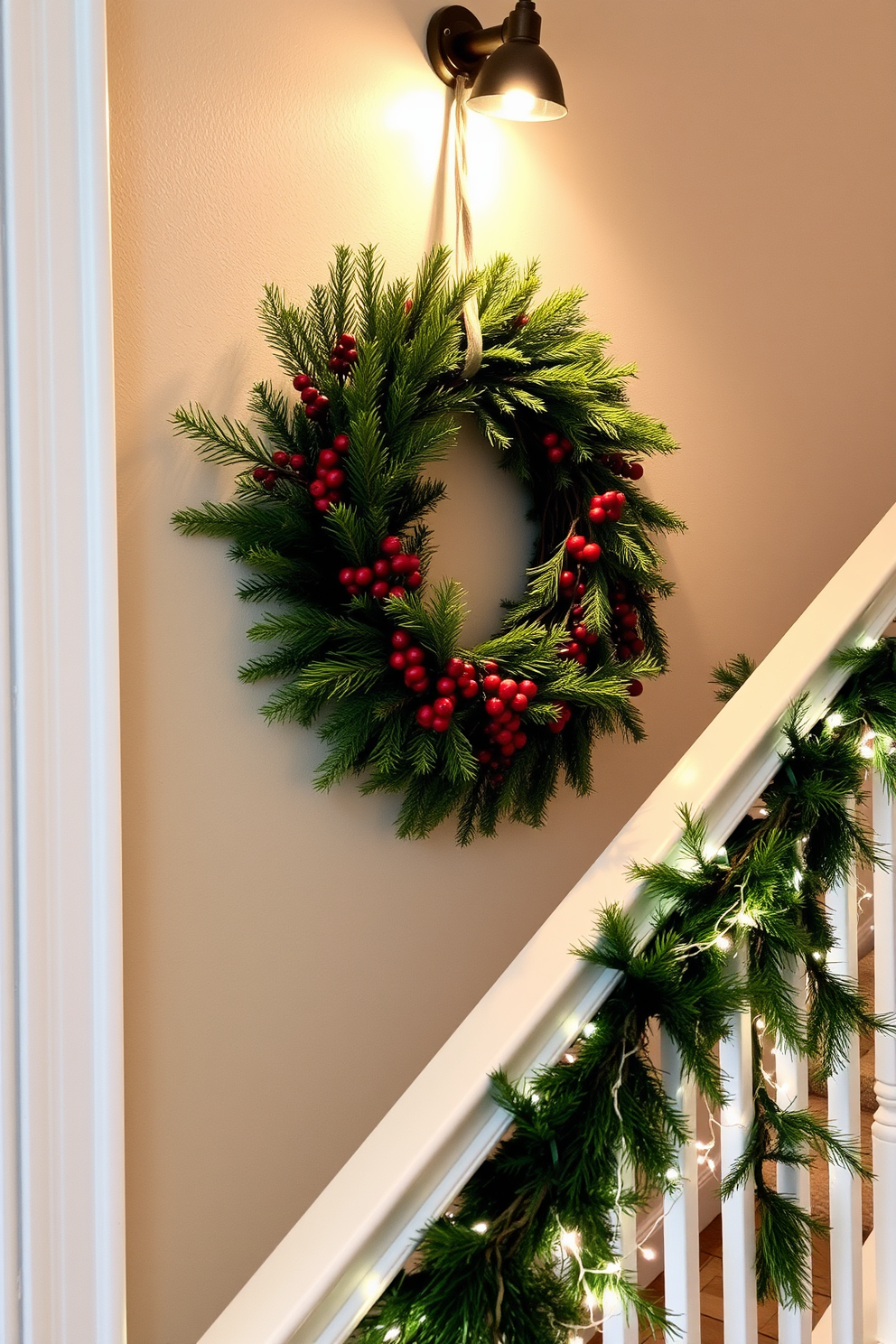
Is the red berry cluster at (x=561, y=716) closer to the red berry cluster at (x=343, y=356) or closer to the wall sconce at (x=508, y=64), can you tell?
the red berry cluster at (x=343, y=356)

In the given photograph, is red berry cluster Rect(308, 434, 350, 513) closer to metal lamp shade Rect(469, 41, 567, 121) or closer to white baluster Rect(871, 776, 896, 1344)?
metal lamp shade Rect(469, 41, 567, 121)

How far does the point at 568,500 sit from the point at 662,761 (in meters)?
0.63

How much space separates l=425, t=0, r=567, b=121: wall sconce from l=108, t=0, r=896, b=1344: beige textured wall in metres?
0.03

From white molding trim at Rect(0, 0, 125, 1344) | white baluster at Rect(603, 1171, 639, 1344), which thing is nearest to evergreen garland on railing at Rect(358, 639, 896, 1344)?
white baluster at Rect(603, 1171, 639, 1344)

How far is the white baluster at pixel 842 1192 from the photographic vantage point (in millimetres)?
1060

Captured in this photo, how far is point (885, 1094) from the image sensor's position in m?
1.16

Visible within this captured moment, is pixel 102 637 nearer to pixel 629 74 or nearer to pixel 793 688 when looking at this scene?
pixel 793 688

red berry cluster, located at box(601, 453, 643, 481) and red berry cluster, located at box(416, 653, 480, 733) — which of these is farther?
red berry cluster, located at box(601, 453, 643, 481)

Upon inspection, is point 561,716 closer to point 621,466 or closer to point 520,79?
point 621,466

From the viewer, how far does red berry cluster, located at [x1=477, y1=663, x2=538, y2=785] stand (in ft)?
4.83

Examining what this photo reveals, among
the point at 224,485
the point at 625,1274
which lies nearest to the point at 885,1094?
the point at 625,1274

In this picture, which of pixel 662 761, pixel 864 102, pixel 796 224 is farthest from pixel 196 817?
pixel 864 102

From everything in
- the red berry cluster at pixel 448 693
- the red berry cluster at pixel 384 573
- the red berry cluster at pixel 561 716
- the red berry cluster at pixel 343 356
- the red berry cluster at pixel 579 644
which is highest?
the red berry cluster at pixel 343 356

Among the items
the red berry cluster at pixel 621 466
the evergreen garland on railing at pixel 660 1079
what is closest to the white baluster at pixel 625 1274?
the evergreen garland on railing at pixel 660 1079
